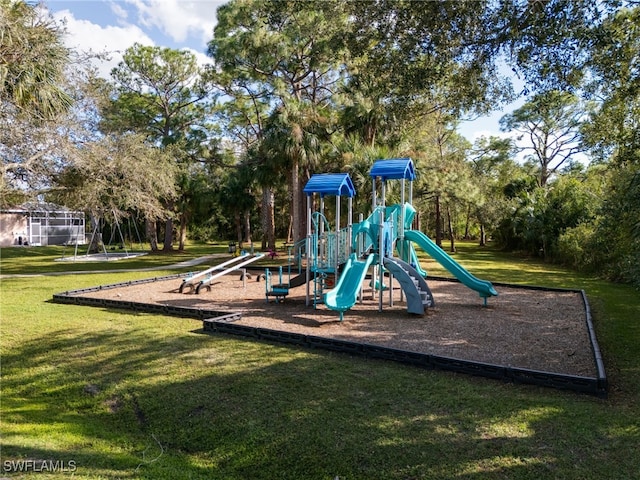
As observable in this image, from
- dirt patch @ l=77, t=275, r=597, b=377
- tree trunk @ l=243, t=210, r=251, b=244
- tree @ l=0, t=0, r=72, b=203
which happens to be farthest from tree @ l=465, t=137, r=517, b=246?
tree @ l=0, t=0, r=72, b=203

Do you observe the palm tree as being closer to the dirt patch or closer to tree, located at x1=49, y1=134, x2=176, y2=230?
tree, located at x1=49, y1=134, x2=176, y2=230

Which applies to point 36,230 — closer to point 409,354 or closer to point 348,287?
point 348,287

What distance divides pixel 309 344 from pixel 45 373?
370cm

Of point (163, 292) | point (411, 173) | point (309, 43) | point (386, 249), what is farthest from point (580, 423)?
point (309, 43)

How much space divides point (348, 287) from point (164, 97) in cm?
2426

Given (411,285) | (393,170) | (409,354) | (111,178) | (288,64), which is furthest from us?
(288,64)

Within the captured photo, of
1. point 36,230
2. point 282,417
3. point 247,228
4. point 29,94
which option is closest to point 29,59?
point 29,94

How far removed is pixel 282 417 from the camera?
4781mm

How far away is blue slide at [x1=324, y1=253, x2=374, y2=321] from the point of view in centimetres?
889

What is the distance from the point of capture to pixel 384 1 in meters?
7.80

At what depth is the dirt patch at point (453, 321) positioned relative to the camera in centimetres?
679

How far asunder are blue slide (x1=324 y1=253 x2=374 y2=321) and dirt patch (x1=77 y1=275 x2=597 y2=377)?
370 mm

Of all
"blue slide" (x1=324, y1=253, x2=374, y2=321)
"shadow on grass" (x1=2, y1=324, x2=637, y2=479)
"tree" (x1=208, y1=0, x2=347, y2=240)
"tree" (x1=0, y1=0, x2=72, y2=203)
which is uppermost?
"tree" (x1=208, y1=0, x2=347, y2=240)

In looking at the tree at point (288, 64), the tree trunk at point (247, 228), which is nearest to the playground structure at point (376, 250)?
the tree at point (288, 64)
